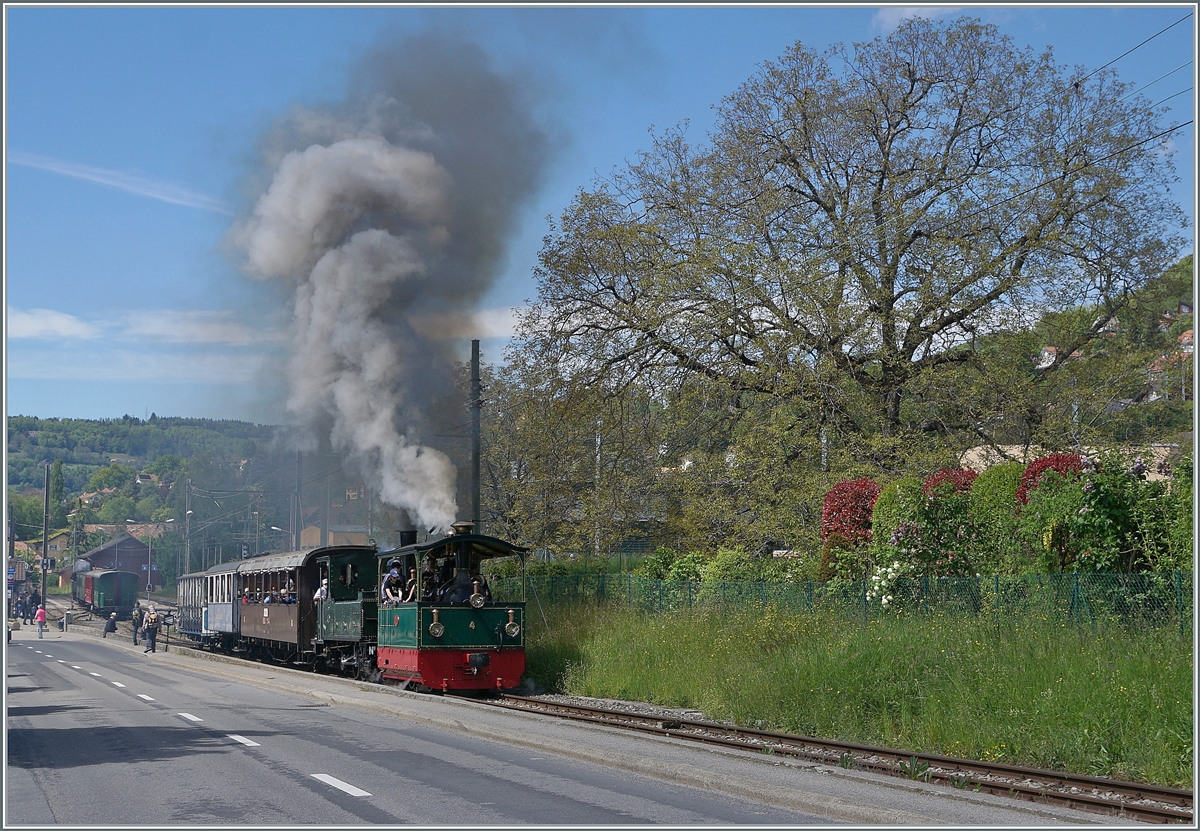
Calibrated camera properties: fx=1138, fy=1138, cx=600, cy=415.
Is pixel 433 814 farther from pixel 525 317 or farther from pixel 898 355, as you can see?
pixel 525 317

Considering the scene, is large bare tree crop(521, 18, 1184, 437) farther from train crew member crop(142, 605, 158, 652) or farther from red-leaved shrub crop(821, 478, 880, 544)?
train crew member crop(142, 605, 158, 652)

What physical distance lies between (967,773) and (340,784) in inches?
237

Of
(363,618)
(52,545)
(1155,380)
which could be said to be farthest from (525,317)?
(52,545)

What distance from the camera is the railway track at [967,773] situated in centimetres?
938

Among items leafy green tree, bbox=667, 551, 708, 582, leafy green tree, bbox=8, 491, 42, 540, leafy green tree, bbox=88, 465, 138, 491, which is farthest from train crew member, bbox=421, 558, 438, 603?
leafy green tree, bbox=88, 465, 138, 491

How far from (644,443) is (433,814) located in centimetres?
2048

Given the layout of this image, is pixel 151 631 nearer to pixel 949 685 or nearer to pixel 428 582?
pixel 428 582

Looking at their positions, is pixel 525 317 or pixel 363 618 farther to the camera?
pixel 525 317

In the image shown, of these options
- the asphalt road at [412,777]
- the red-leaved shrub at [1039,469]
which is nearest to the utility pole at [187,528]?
the asphalt road at [412,777]

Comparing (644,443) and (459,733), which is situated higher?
(644,443)

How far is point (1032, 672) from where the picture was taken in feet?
41.3

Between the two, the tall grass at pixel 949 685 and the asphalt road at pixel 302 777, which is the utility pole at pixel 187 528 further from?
the tall grass at pixel 949 685

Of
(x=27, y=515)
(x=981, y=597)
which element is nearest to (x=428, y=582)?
(x=981, y=597)

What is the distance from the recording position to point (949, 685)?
525 inches
